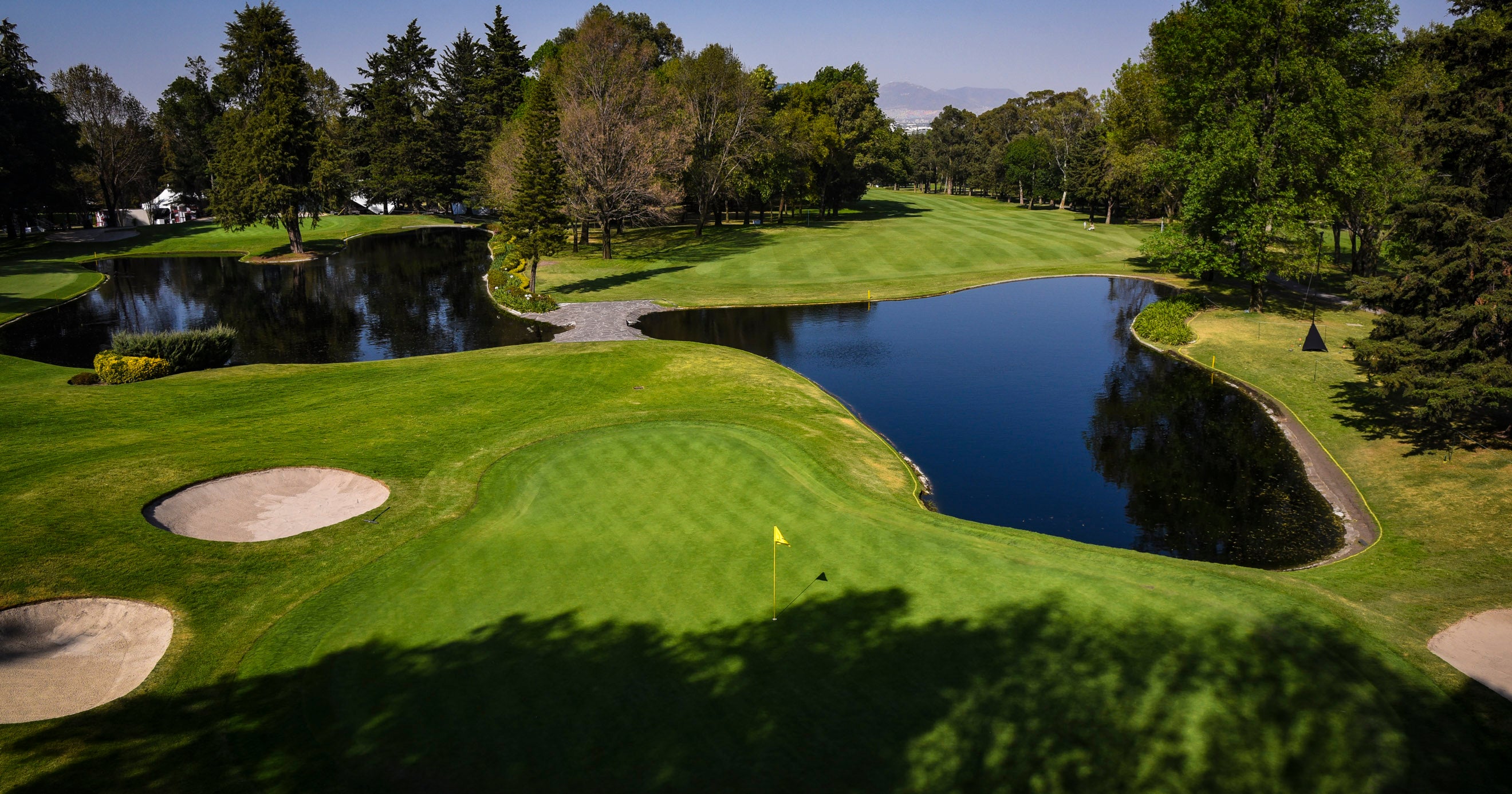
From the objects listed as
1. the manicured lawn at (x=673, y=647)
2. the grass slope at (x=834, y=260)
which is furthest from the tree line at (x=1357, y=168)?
the manicured lawn at (x=673, y=647)

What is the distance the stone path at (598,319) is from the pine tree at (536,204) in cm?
436

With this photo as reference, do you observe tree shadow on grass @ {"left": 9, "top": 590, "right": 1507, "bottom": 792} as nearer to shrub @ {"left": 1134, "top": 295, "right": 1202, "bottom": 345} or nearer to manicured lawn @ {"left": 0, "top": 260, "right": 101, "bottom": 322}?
shrub @ {"left": 1134, "top": 295, "right": 1202, "bottom": 345}

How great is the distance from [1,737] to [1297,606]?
22312 mm

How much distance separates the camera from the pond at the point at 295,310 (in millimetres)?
41719

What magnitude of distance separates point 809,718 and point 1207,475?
64.9 ft

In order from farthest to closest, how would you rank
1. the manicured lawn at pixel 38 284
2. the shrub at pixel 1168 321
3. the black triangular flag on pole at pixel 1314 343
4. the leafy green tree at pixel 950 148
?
the leafy green tree at pixel 950 148 → the manicured lawn at pixel 38 284 → the shrub at pixel 1168 321 → the black triangular flag on pole at pixel 1314 343

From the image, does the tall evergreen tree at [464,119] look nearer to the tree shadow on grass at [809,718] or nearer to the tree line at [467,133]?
the tree line at [467,133]

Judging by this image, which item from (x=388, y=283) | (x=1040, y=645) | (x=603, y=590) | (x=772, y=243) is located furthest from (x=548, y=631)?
(x=772, y=243)

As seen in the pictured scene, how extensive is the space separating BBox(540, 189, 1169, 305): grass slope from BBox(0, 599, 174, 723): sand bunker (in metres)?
39.6

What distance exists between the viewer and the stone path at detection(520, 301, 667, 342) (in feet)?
142

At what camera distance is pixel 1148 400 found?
33375 mm

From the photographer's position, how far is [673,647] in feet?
45.3

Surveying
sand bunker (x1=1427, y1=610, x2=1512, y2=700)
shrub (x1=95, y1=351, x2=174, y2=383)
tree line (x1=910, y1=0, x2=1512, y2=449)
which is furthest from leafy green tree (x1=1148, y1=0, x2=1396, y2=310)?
shrub (x1=95, y1=351, x2=174, y2=383)

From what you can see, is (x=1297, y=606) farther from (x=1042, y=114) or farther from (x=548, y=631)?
(x=1042, y=114)
